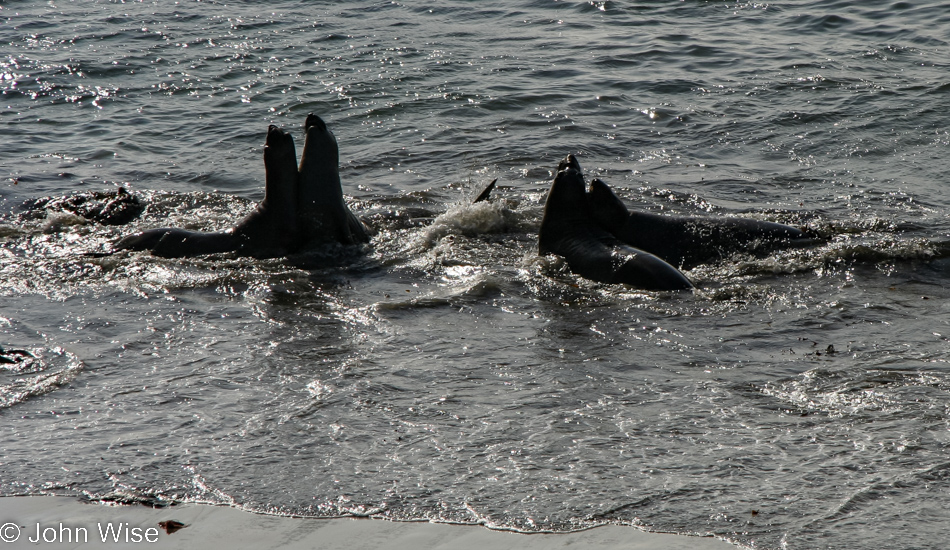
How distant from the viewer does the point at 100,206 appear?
28.9 feet

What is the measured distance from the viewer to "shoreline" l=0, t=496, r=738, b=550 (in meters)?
3.38

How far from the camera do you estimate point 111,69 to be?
14742 mm

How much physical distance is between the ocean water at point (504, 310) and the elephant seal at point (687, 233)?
0.58ft

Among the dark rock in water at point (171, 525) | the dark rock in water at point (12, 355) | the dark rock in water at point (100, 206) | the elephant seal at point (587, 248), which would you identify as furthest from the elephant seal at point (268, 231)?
the dark rock in water at point (171, 525)

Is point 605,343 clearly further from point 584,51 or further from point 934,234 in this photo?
point 584,51

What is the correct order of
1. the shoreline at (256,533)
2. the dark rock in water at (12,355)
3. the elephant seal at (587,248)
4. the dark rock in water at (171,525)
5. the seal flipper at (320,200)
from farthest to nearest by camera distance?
the seal flipper at (320,200)
the elephant seal at (587,248)
the dark rock in water at (12,355)
the dark rock in water at (171,525)
the shoreline at (256,533)

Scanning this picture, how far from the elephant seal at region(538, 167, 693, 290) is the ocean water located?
14cm

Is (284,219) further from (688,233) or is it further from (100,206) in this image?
(688,233)

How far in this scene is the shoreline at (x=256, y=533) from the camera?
3375 mm

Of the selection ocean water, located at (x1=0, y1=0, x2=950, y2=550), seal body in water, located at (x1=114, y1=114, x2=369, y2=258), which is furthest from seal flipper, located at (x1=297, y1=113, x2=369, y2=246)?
ocean water, located at (x1=0, y1=0, x2=950, y2=550)

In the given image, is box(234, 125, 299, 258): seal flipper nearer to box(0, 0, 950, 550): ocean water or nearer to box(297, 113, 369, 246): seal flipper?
box(297, 113, 369, 246): seal flipper

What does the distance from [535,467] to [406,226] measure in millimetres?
4459

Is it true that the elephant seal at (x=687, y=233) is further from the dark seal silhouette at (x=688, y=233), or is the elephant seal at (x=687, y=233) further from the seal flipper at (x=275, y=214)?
the seal flipper at (x=275, y=214)

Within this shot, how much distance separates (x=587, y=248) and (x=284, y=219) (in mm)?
2384
